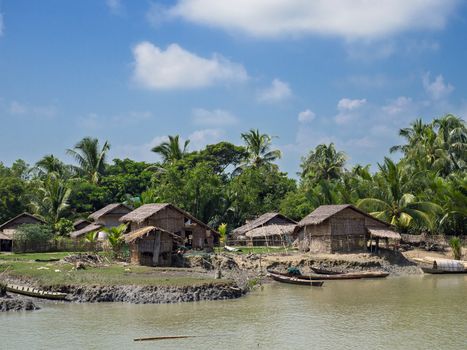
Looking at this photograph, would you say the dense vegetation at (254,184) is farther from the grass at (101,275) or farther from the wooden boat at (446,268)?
the grass at (101,275)

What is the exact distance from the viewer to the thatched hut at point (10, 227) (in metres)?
37.2

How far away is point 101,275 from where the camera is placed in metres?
23.0

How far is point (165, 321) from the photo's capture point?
17000 millimetres

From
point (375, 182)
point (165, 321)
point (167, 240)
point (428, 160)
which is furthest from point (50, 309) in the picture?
point (428, 160)

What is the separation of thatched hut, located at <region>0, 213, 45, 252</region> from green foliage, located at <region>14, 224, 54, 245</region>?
0.82m

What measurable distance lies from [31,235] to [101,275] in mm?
14424

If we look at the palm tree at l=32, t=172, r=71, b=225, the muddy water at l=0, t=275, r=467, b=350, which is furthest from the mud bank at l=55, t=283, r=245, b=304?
the palm tree at l=32, t=172, r=71, b=225

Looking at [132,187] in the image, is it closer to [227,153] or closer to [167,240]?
[227,153]

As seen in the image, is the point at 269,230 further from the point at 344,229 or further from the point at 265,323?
the point at 265,323

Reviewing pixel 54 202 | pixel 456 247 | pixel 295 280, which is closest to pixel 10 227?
pixel 54 202

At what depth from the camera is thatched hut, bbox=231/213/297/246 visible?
36781 mm

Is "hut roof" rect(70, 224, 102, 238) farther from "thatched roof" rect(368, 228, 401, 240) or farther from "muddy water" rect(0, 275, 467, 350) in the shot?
"muddy water" rect(0, 275, 467, 350)

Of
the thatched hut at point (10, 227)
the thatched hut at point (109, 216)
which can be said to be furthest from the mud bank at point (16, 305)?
the thatched hut at point (109, 216)

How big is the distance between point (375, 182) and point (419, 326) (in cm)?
2241
